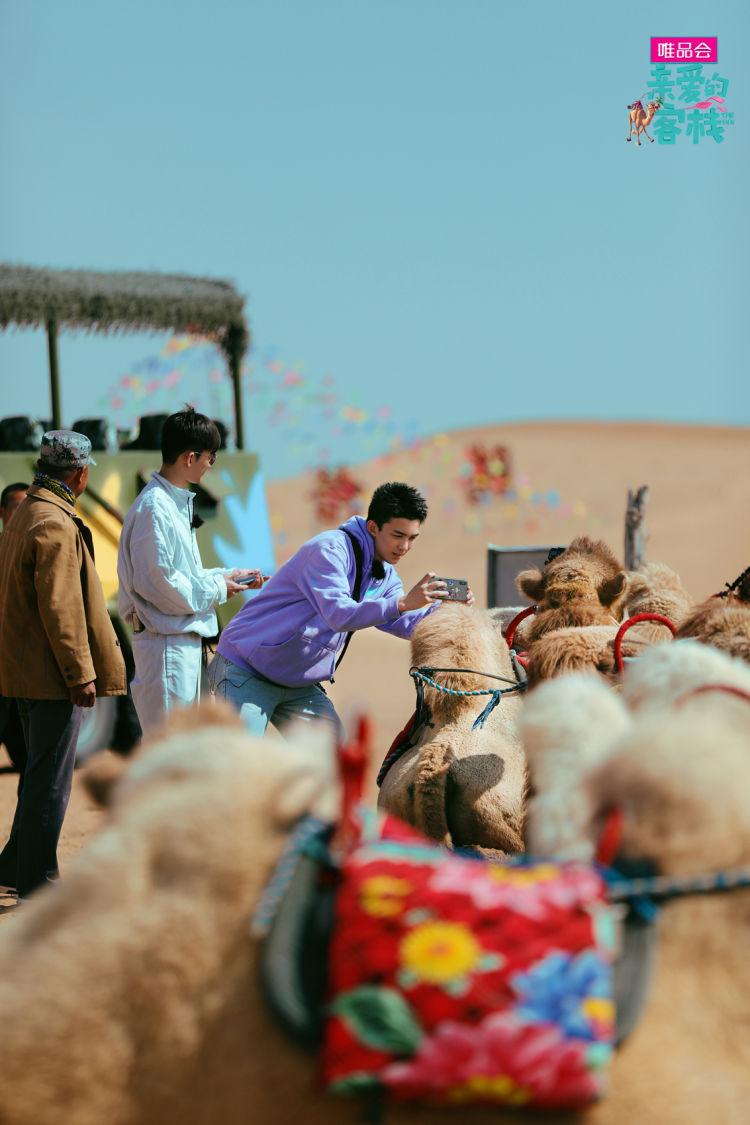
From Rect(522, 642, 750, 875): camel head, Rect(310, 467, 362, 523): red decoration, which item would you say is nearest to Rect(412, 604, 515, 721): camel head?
Rect(522, 642, 750, 875): camel head

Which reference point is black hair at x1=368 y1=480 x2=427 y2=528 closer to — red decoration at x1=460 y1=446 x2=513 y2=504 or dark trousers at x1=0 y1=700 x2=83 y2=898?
dark trousers at x1=0 y1=700 x2=83 y2=898

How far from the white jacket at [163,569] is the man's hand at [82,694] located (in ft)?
1.08

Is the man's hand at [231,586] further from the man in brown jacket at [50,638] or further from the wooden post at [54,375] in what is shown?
the wooden post at [54,375]

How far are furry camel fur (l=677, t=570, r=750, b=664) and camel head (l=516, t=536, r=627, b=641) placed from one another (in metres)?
0.94

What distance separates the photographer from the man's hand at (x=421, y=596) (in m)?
4.84

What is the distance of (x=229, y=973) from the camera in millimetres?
1821

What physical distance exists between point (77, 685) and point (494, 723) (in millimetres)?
1768

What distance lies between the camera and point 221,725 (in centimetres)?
211

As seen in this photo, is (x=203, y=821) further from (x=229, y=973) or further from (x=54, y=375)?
(x=54, y=375)

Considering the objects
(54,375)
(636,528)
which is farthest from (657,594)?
(636,528)

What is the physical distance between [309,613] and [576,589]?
1.06 m

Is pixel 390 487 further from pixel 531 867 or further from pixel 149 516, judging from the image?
pixel 531 867

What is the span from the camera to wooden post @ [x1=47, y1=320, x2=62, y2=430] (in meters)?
10.6

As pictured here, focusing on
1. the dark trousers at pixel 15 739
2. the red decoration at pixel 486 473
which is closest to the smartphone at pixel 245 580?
the dark trousers at pixel 15 739
